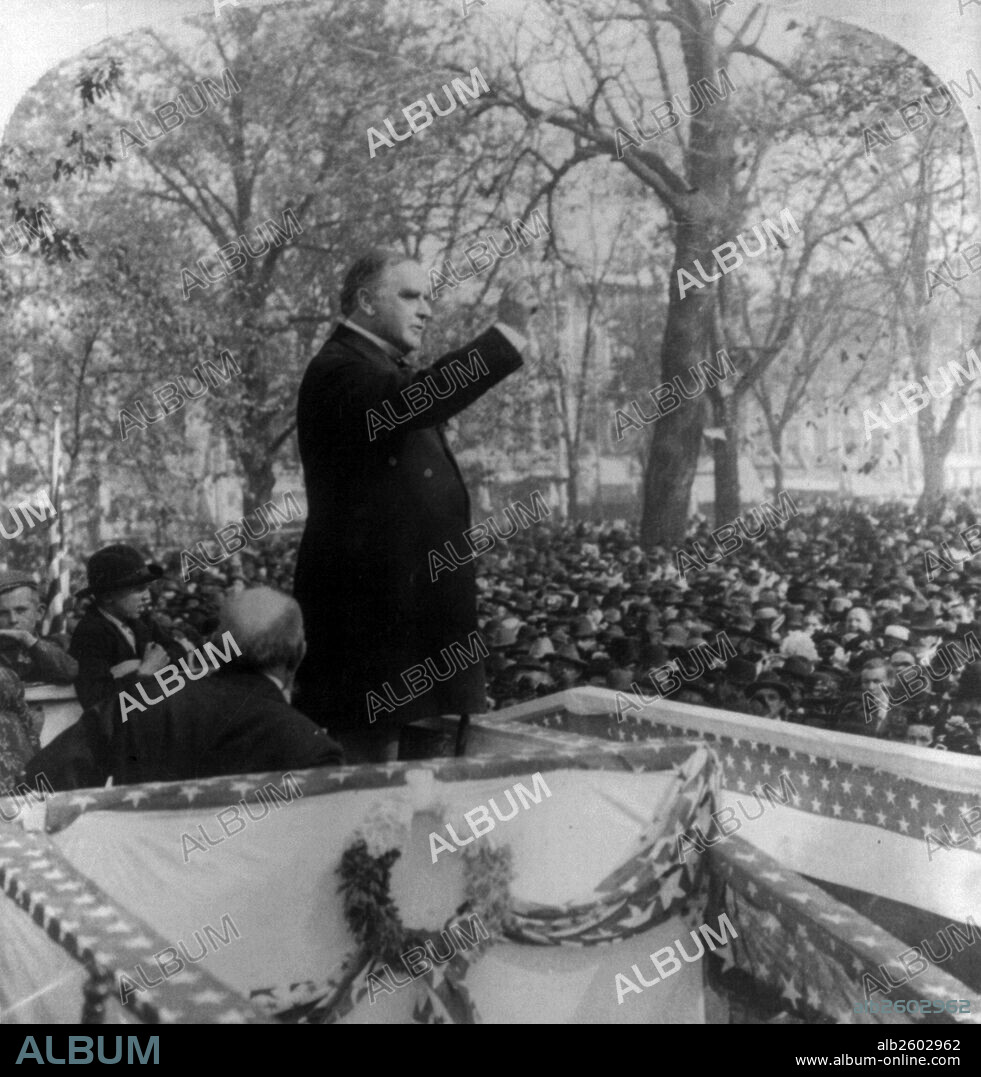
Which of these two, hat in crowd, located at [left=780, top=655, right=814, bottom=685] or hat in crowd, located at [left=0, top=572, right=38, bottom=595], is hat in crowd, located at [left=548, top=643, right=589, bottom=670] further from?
hat in crowd, located at [left=0, top=572, right=38, bottom=595]

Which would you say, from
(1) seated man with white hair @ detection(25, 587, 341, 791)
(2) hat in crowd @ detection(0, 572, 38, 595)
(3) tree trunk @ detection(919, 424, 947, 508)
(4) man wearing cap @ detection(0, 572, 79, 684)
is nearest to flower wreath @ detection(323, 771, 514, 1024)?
(1) seated man with white hair @ detection(25, 587, 341, 791)

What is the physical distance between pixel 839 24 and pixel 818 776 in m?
2.19

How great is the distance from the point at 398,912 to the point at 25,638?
1.51m

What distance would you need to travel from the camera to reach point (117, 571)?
431cm

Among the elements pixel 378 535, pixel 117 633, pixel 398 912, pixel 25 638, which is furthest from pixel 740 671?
pixel 25 638

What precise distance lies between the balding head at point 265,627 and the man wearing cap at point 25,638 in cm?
59

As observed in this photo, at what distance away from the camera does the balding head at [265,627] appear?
3891 millimetres

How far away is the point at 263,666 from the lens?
3.86 m

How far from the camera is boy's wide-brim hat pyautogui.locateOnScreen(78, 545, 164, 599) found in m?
4.30

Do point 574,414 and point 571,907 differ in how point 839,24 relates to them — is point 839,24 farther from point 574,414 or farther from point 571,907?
point 571,907

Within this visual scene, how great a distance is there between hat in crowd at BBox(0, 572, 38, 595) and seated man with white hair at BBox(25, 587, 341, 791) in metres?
0.54

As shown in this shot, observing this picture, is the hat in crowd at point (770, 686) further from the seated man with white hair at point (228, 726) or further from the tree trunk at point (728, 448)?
the seated man with white hair at point (228, 726)

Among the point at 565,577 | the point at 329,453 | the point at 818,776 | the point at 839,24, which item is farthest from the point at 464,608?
the point at 839,24

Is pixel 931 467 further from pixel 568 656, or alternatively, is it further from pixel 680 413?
pixel 568 656
